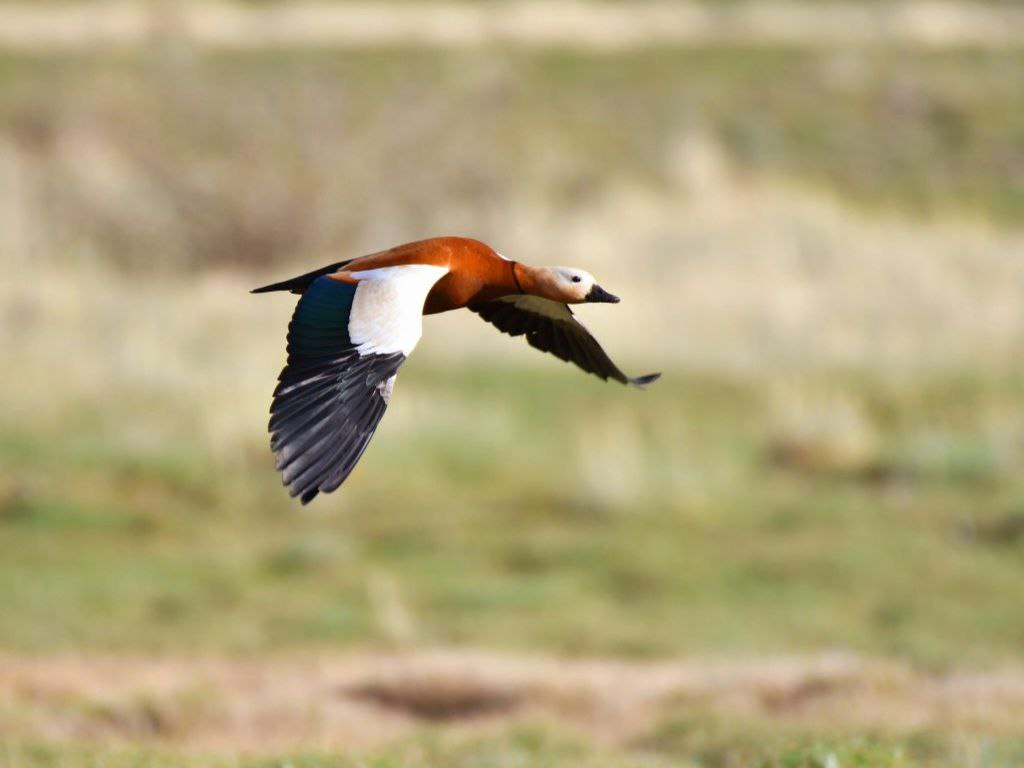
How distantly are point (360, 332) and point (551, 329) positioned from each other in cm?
111

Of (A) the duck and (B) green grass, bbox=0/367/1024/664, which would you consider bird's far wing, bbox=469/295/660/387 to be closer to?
(A) the duck

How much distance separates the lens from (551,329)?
523 centimetres

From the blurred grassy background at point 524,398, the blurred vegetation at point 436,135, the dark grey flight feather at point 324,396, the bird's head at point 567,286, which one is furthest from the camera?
the blurred vegetation at point 436,135

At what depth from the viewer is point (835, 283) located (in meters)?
21.2

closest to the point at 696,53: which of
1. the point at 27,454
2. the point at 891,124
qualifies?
the point at 891,124

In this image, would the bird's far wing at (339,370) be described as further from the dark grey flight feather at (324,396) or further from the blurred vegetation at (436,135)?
the blurred vegetation at (436,135)

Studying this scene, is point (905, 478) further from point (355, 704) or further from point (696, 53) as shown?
point (696, 53)

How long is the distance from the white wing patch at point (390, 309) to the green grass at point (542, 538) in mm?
6442

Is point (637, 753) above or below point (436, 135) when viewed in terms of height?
below

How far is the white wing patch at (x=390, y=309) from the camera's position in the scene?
4160mm

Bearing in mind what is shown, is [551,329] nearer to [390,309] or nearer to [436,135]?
[390,309]

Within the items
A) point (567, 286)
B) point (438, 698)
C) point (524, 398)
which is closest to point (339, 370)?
point (567, 286)

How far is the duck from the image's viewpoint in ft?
13.5

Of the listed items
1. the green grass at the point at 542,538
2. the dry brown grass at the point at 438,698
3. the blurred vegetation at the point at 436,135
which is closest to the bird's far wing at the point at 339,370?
the dry brown grass at the point at 438,698
